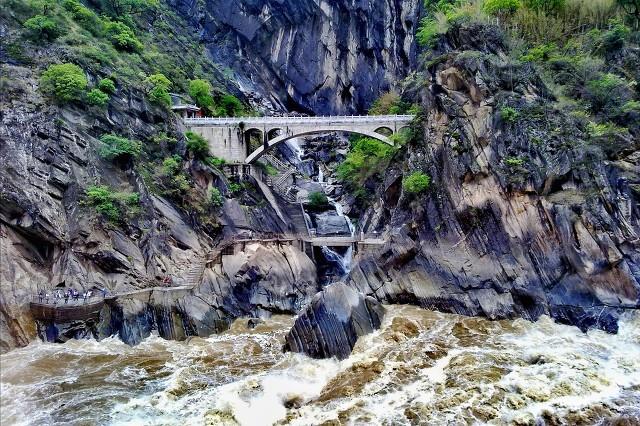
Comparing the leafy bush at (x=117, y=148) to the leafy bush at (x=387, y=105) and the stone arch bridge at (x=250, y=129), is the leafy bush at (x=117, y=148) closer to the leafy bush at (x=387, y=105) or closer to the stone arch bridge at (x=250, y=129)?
the stone arch bridge at (x=250, y=129)

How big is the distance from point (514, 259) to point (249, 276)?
1841 centimetres

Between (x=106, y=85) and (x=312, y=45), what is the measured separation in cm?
3918

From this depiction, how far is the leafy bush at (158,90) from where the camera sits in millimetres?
43159

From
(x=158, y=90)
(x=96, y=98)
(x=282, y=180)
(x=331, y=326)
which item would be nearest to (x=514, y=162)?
(x=331, y=326)

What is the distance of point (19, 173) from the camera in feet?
103

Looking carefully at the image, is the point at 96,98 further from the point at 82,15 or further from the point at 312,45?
the point at 312,45

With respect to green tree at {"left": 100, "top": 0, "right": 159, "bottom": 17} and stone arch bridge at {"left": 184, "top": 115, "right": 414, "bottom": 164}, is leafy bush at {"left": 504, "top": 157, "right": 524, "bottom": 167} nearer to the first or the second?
stone arch bridge at {"left": 184, "top": 115, "right": 414, "bottom": 164}

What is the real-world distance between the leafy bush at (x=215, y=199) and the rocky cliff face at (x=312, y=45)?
3270cm

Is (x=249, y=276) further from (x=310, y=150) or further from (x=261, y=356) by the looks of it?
(x=310, y=150)

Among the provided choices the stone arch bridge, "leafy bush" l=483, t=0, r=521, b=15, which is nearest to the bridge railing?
the stone arch bridge

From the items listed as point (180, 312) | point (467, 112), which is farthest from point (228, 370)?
point (467, 112)

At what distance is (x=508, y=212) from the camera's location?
33188 mm

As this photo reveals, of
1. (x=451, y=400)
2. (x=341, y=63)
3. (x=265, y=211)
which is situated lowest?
(x=451, y=400)

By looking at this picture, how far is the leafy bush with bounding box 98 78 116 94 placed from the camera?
3941cm
